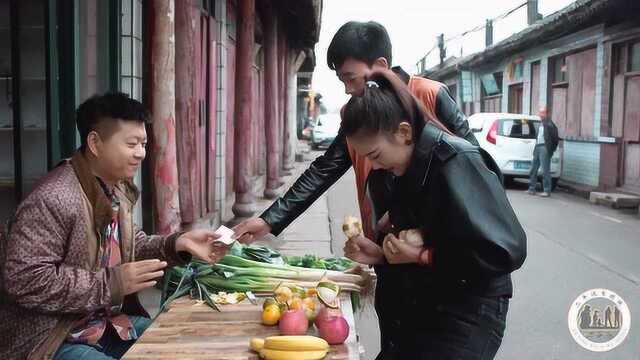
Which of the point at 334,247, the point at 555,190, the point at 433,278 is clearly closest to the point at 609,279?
the point at 334,247

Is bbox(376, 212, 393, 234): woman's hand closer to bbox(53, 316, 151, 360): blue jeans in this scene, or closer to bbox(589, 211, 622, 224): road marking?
bbox(53, 316, 151, 360): blue jeans

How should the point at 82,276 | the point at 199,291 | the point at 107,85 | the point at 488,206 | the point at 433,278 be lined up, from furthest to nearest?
the point at 107,85, the point at 199,291, the point at 82,276, the point at 433,278, the point at 488,206

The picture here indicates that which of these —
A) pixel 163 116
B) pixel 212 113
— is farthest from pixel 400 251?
pixel 212 113

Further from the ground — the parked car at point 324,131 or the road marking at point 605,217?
the parked car at point 324,131

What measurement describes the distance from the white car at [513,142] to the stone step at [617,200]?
234 centimetres

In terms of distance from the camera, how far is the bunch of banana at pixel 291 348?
2262 mm

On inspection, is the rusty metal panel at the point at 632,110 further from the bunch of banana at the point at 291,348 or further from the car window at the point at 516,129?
the bunch of banana at the point at 291,348

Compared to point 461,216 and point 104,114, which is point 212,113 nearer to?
point 104,114

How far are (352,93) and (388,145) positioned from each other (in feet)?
2.73

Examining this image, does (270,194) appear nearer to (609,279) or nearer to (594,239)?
(594,239)

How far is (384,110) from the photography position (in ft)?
6.61

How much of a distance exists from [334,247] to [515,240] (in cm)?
695

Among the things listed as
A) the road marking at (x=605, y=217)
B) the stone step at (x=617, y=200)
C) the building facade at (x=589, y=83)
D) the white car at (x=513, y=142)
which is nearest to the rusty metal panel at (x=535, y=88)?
the building facade at (x=589, y=83)

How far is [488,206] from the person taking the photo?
1.92 m
